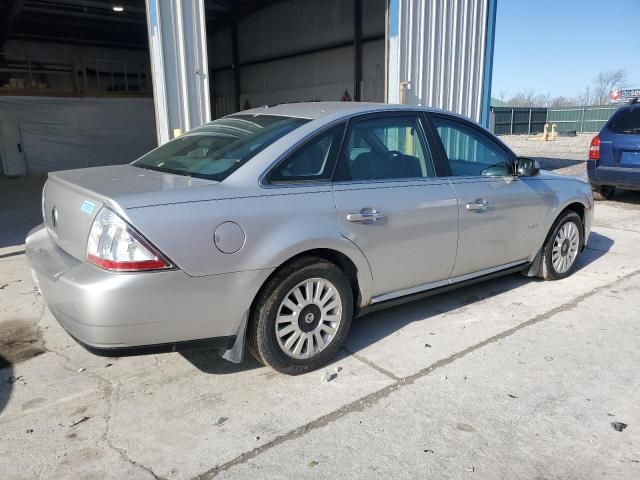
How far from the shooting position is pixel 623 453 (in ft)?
8.07

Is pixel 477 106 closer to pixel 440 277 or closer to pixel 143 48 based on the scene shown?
pixel 440 277

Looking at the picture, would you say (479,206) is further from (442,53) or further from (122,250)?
(442,53)

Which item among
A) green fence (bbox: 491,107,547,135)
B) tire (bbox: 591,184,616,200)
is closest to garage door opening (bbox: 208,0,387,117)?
tire (bbox: 591,184,616,200)

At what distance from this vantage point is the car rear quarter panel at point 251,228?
8.32 ft

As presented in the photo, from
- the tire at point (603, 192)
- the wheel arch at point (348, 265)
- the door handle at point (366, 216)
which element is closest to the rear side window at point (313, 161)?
the door handle at point (366, 216)

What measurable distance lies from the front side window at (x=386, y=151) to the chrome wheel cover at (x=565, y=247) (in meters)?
1.90

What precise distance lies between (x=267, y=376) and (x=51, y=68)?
17716 millimetres

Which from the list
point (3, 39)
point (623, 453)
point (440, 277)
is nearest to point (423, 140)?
point (440, 277)

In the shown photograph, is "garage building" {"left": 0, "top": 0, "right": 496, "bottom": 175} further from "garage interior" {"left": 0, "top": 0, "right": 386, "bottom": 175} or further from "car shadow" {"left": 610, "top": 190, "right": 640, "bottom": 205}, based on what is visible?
"car shadow" {"left": 610, "top": 190, "right": 640, "bottom": 205}

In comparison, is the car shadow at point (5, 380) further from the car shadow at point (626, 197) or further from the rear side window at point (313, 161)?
the car shadow at point (626, 197)

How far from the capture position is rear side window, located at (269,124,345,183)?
119 inches

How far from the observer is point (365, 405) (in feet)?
9.36

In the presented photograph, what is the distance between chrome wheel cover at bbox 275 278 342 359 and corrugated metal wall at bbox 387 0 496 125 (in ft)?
19.8

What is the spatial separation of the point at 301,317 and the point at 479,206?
1.70m
